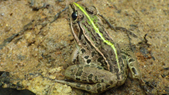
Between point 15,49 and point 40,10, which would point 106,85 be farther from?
point 40,10

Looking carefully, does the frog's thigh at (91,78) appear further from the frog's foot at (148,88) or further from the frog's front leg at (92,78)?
the frog's foot at (148,88)

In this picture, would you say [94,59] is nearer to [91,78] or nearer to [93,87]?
[91,78]

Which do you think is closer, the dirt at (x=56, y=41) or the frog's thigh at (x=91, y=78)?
the frog's thigh at (x=91, y=78)

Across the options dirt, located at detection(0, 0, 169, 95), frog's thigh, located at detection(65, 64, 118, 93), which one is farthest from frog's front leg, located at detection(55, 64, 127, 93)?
dirt, located at detection(0, 0, 169, 95)

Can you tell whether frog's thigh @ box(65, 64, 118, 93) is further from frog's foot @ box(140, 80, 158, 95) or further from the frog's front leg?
frog's foot @ box(140, 80, 158, 95)

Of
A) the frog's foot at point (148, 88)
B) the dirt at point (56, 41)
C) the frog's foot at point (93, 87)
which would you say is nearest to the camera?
the frog's foot at point (93, 87)

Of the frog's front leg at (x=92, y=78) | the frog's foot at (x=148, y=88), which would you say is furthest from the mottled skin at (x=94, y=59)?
the frog's foot at (x=148, y=88)

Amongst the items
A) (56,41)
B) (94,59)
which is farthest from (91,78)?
(56,41)

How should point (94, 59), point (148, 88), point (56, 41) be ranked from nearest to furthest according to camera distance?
point (148, 88) → point (94, 59) → point (56, 41)
